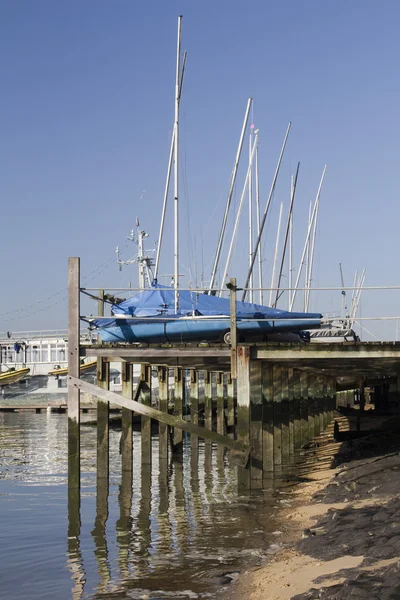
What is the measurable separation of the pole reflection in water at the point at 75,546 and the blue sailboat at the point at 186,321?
430 cm

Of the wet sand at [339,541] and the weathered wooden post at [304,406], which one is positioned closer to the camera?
the wet sand at [339,541]

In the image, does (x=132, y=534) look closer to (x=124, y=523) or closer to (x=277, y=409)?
(x=124, y=523)

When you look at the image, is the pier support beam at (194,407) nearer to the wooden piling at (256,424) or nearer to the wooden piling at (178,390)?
the wooden piling at (178,390)

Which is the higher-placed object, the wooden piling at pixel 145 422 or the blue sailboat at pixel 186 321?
the blue sailboat at pixel 186 321

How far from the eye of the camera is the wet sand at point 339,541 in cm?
1017

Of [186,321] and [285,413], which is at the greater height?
[186,321]

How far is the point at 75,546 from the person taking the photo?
54.2 feet

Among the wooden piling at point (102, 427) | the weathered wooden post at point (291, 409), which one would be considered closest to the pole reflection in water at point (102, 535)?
the wooden piling at point (102, 427)

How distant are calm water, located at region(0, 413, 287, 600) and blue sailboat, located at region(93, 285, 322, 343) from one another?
3875 mm

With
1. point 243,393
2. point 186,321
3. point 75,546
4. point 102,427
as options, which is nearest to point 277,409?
point 186,321

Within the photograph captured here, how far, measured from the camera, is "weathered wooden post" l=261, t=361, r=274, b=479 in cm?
2075

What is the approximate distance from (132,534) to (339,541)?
5.65 metres

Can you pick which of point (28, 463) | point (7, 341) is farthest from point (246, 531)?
point (7, 341)

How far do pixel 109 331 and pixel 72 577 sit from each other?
33.5 feet
